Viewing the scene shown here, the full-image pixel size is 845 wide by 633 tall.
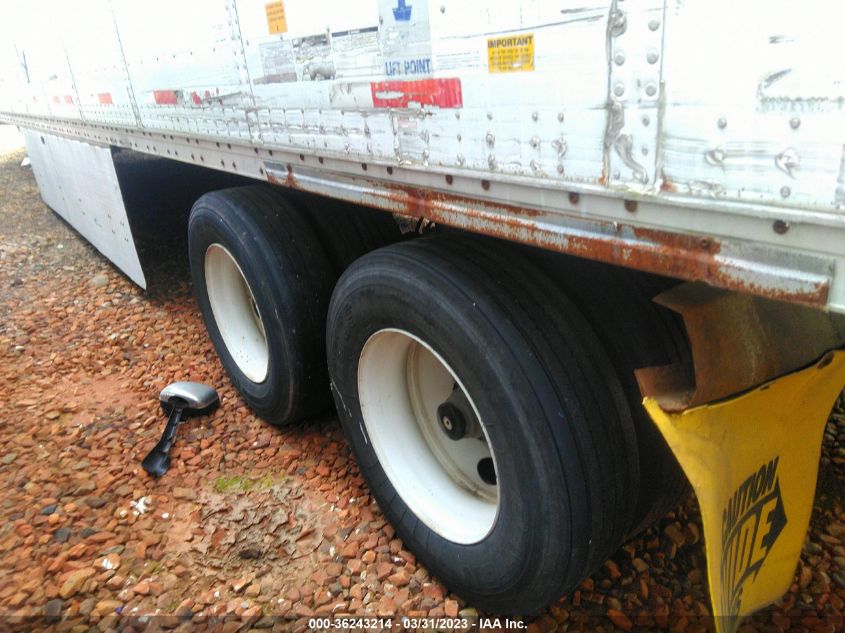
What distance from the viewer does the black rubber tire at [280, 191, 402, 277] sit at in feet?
9.64

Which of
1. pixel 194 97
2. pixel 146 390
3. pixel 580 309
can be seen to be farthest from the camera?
pixel 146 390

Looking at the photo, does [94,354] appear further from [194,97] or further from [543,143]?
[543,143]

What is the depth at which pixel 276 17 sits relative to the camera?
2113 mm

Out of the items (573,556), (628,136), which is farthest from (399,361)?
(628,136)

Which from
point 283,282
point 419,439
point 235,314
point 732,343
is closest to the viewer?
point 732,343

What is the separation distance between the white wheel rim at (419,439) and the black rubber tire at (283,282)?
0.62 meters

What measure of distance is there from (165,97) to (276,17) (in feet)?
4.46

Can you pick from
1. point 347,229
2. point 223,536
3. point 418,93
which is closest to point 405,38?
point 418,93

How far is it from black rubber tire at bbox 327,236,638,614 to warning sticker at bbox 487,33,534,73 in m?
0.64

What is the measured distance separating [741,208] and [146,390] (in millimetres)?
3773

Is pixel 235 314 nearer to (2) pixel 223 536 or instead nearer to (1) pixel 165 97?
(1) pixel 165 97

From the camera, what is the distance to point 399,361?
2.39 metres

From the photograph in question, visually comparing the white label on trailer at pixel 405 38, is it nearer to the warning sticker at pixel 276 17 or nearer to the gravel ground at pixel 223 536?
the warning sticker at pixel 276 17

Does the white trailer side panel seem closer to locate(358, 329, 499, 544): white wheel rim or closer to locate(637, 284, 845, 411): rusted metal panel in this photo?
locate(637, 284, 845, 411): rusted metal panel
